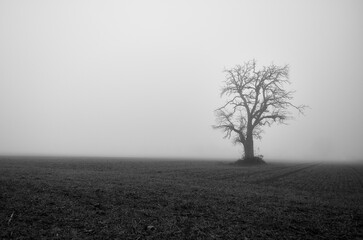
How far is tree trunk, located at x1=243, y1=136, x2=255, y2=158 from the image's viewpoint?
45594 millimetres

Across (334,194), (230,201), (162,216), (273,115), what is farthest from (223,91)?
(162,216)

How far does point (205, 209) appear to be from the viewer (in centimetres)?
1078

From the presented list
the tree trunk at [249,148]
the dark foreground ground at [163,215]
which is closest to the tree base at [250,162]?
the tree trunk at [249,148]

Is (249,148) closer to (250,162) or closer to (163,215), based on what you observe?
(250,162)

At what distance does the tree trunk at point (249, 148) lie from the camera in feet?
150

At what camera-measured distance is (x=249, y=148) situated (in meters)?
45.8

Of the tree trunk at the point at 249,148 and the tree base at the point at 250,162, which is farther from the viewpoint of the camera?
the tree trunk at the point at 249,148

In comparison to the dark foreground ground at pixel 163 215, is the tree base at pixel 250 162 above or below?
above

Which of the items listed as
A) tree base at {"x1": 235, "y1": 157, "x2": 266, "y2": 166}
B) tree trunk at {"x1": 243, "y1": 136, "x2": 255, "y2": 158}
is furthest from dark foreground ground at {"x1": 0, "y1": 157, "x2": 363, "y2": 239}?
tree trunk at {"x1": 243, "y1": 136, "x2": 255, "y2": 158}

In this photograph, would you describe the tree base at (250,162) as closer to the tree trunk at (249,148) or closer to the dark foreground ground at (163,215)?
the tree trunk at (249,148)

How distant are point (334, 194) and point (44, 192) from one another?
17337 millimetres

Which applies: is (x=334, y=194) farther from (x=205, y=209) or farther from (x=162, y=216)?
(x=162, y=216)

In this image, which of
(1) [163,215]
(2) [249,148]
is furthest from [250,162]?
(1) [163,215]

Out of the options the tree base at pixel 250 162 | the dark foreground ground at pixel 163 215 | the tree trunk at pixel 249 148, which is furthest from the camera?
the tree trunk at pixel 249 148
